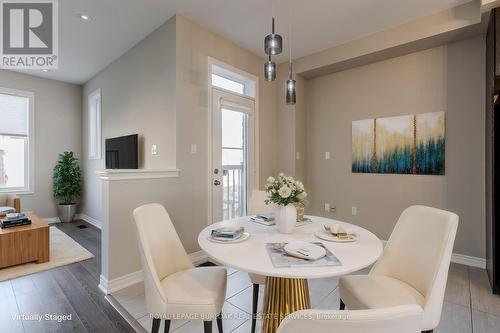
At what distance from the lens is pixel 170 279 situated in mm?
1438

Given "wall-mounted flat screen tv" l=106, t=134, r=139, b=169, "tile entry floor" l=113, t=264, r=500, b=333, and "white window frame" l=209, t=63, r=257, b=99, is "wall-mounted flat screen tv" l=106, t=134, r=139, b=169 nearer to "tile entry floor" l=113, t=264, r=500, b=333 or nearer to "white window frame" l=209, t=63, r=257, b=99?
"white window frame" l=209, t=63, r=257, b=99

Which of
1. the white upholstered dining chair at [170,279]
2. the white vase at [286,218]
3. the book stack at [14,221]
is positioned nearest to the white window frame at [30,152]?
the book stack at [14,221]

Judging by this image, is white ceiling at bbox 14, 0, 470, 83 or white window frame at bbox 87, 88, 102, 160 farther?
white window frame at bbox 87, 88, 102, 160

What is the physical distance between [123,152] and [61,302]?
2.06 m

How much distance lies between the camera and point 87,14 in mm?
2701

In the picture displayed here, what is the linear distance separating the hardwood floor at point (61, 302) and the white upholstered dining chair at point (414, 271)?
159 centimetres

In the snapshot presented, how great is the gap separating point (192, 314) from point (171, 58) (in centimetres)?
260

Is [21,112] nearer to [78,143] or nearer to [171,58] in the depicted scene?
[78,143]

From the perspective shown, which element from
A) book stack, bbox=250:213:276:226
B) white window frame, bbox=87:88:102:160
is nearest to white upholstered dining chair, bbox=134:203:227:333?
book stack, bbox=250:213:276:226

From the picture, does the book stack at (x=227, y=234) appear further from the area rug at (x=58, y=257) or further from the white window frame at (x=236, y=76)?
the area rug at (x=58, y=257)

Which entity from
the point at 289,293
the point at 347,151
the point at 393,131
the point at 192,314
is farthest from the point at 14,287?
the point at 393,131

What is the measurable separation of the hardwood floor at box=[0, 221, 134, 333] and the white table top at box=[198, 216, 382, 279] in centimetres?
115

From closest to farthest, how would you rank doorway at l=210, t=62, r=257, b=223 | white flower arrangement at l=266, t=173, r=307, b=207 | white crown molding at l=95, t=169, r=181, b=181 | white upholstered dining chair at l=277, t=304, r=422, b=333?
white upholstered dining chair at l=277, t=304, r=422, b=333 → white flower arrangement at l=266, t=173, r=307, b=207 → white crown molding at l=95, t=169, r=181, b=181 → doorway at l=210, t=62, r=257, b=223

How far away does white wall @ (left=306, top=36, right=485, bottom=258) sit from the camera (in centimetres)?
273
